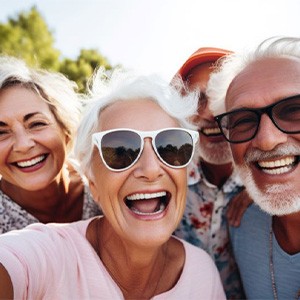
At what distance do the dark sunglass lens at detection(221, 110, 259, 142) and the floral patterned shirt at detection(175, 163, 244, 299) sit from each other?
0.63m

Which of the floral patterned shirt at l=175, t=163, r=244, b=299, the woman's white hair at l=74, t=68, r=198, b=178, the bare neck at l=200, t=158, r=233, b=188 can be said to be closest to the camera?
the woman's white hair at l=74, t=68, r=198, b=178

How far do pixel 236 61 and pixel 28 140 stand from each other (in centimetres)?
177

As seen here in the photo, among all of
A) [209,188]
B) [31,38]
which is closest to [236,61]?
[209,188]

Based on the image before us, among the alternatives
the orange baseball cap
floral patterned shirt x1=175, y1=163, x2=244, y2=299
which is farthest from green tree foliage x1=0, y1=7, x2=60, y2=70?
floral patterned shirt x1=175, y1=163, x2=244, y2=299

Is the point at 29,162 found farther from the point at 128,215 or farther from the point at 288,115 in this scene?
the point at 288,115

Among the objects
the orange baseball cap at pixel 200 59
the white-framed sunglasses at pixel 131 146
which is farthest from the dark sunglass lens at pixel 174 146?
the orange baseball cap at pixel 200 59

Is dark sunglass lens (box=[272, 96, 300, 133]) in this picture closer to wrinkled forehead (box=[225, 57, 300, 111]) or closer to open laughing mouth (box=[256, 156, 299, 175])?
wrinkled forehead (box=[225, 57, 300, 111])

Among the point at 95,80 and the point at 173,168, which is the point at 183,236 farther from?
the point at 95,80

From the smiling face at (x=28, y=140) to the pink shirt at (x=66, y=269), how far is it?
903 millimetres

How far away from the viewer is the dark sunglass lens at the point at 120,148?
2082 millimetres

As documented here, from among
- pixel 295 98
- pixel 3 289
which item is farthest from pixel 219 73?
pixel 3 289

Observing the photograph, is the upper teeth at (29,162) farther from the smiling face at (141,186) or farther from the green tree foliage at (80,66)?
the green tree foliage at (80,66)

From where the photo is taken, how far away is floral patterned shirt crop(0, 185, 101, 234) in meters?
3.04

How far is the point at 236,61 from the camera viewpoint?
294 centimetres
